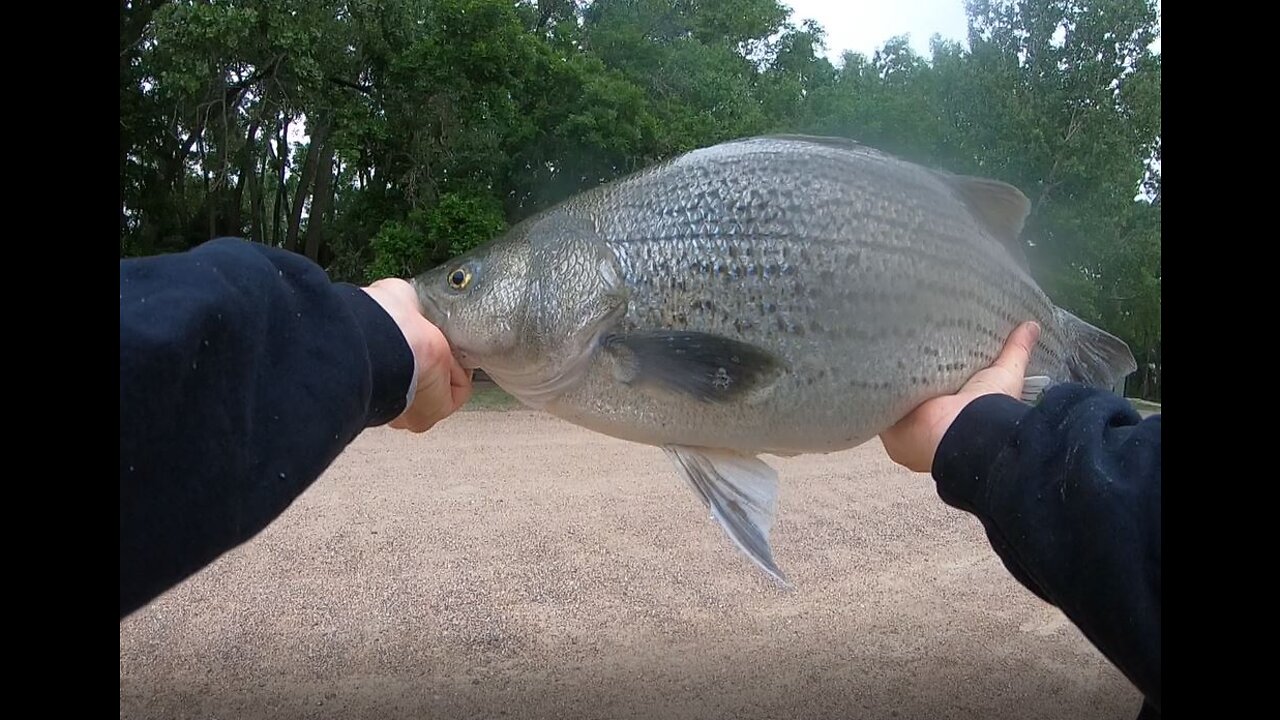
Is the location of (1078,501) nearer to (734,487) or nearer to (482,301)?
(734,487)

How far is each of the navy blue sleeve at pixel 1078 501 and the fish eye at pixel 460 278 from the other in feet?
3.41

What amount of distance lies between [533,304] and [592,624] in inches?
142

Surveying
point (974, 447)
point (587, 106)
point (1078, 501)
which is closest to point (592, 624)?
point (974, 447)

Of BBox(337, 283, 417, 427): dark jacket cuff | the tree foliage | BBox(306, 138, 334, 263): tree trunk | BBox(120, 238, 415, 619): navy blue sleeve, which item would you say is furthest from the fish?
BBox(306, 138, 334, 263): tree trunk

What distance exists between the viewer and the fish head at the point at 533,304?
1.65 m

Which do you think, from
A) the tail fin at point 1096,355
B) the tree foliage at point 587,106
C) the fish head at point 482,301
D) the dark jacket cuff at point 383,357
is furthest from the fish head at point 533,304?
the tree foliage at point 587,106

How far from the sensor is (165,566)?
3.60 feet

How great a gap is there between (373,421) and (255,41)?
10.6 m

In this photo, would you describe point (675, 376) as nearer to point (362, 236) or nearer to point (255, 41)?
point (255, 41)

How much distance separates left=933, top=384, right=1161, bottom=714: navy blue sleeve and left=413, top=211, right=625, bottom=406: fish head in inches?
30.0

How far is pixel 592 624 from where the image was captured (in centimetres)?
485

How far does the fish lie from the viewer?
64.3 inches

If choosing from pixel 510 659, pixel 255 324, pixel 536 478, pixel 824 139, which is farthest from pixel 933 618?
pixel 255 324

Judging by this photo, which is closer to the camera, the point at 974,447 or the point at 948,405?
the point at 974,447
